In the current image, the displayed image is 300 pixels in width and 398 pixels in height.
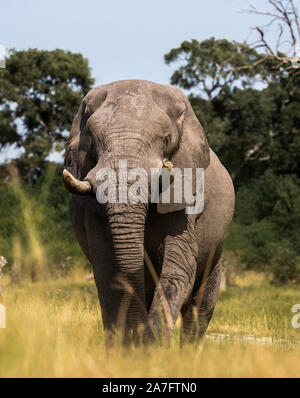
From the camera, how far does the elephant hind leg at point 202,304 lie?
24.4 feet

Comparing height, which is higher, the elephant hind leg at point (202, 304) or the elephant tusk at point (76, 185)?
the elephant tusk at point (76, 185)

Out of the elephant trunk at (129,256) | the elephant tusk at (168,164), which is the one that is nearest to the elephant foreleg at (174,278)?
the elephant trunk at (129,256)

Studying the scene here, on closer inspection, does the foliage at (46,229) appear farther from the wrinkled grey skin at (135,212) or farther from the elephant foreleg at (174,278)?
the elephant foreleg at (174,278)

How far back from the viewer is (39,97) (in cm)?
3525

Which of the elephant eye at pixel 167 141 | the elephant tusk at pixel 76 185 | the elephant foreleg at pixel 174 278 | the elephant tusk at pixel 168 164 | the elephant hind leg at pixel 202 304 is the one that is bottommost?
the elephant hind leg at pixel 202 304

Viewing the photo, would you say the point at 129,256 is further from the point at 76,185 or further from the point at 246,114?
the point at 246,114

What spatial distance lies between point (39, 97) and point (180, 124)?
30.3 metres

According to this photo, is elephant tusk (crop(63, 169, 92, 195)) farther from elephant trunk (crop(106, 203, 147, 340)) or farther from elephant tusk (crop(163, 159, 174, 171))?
elephant tusk (crop(163, 159, 174, 171))

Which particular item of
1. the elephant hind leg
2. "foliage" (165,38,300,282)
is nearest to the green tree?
"foliage" (165,38,300,282)

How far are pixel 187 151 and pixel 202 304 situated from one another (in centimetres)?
238

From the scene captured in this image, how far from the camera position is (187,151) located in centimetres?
599
